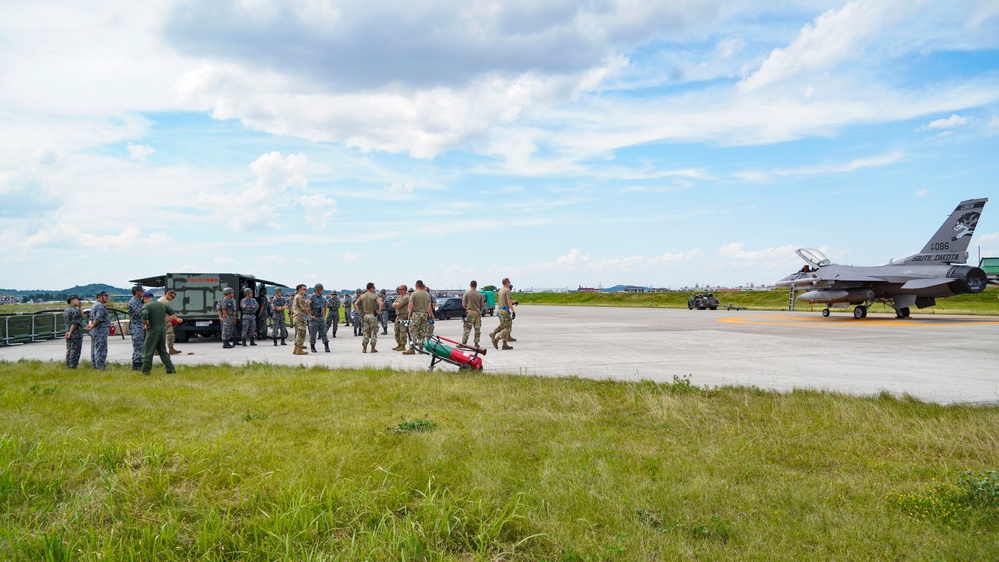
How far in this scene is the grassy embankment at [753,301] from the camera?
159 feet

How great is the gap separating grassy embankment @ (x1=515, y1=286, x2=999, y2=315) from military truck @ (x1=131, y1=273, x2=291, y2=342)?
42487mm

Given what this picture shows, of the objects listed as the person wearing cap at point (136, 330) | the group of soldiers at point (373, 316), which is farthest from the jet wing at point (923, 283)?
the person wearing cap at point (136, 330)

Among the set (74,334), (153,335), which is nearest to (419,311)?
(153,335)

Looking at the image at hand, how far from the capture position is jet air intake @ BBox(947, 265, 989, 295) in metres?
28.7

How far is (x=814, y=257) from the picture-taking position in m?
37.5

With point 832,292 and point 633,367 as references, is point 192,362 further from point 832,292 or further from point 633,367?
point 832,292

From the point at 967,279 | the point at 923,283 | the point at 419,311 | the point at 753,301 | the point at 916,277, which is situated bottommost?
the point at 753,301

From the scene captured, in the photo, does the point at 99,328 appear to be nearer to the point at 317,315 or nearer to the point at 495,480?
the point at 317,315

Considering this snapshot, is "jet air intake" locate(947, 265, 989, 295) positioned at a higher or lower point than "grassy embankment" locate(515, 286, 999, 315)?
higher

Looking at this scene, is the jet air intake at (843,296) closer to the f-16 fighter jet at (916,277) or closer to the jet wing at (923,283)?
the f-16 fighter jet at (916,277)

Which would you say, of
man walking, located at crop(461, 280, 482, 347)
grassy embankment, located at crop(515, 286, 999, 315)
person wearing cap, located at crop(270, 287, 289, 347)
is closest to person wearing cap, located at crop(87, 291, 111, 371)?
person wearing cap, located at crop(270, 287, 289, 347)

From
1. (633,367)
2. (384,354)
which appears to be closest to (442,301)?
(384,354)

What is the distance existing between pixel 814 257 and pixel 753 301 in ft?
96.7

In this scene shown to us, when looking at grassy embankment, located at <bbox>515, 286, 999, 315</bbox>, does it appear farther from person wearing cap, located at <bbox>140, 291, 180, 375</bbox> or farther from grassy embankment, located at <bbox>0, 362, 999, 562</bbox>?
person wearing cap, located at <bbox>140, 291, 180, 375</bbox>
